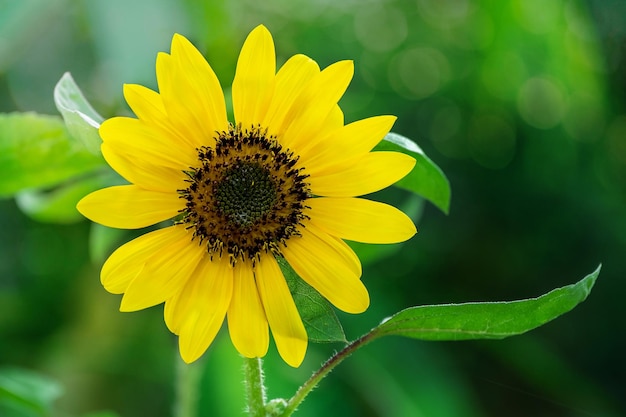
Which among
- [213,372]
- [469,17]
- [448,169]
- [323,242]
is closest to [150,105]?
[323,242]

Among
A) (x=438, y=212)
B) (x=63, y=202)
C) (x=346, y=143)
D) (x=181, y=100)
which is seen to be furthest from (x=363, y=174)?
(x=438, y=212)

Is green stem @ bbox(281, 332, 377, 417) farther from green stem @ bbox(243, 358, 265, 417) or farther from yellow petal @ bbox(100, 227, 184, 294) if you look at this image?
yellow petal @ bbox(100, 227, 184, 294)

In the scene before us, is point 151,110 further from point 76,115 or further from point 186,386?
point 186,386

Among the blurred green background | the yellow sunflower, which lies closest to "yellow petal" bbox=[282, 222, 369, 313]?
the yellow sunflower

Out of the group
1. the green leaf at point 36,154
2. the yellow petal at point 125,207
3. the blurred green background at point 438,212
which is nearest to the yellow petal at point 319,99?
the yellow petal at point 125,207

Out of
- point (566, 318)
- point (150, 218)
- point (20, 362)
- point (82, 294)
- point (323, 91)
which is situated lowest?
point (20, 362)

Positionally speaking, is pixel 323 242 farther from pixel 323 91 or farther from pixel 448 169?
pixel 448 169

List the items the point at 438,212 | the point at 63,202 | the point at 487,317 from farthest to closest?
the point at 438,212 → the point at 63,202 → the point at 487,317
